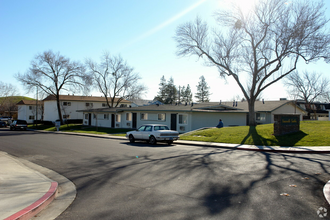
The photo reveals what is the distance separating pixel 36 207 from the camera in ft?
17.6

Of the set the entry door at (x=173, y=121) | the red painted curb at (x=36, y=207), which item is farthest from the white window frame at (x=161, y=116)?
the red painted curb at (x=36, y=207)

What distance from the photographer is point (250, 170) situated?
9.13m

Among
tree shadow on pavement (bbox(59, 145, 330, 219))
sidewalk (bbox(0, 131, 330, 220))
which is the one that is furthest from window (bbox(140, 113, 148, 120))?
sidewalk (bbox(0, 131, 330, 220))

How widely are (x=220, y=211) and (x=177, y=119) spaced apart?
26359mm

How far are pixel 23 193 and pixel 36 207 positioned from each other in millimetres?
1287

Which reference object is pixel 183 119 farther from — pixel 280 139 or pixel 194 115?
pixel 280 139

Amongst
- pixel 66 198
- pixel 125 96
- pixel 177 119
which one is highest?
pixel 125 96

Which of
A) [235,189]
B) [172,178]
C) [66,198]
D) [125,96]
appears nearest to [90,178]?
[66,198]

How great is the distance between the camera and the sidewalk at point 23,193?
5.09 meters

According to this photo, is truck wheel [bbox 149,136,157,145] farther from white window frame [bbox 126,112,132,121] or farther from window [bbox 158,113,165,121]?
white window frame [bbox 126,112,132,121]

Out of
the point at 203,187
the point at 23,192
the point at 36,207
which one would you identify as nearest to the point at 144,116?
the point at 203,187

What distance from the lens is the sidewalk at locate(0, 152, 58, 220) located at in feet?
16.7

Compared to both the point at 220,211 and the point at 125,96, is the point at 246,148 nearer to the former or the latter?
the point at 220,211

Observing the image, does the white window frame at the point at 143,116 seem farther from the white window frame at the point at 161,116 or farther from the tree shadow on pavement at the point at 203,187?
the tree shadow on pavement at the point at 203,187
